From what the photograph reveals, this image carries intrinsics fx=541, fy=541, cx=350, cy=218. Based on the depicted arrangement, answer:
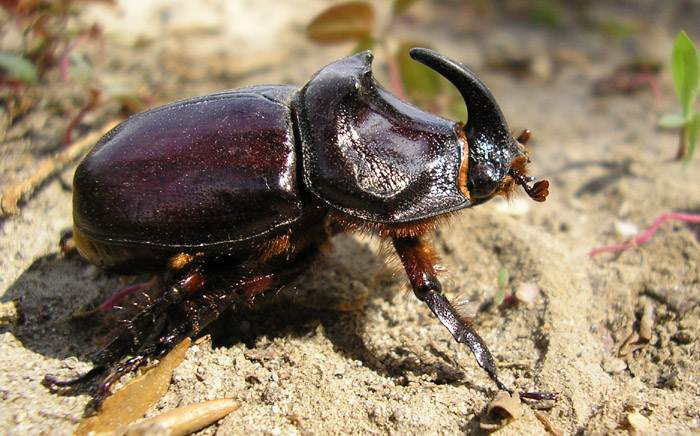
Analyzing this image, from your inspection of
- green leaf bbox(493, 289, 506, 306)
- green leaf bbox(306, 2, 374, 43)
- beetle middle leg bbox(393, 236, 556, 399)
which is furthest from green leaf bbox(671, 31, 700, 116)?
green leaf bbox(306, 2, 374, 43)

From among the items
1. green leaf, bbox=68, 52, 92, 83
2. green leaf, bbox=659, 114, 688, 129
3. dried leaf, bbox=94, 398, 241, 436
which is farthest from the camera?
green leaf, bbox=68, 52, 92, 83

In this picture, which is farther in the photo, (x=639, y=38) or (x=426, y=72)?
(x=639, y=38)

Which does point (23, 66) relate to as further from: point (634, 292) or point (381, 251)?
point (634, 292)

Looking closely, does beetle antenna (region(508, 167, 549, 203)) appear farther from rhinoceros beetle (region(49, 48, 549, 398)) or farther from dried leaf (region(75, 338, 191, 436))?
dried leaf (region(75, 338, 191, 436))

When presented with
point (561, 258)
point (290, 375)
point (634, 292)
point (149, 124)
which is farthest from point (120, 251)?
point (634, 292)

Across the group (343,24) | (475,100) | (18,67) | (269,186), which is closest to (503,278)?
(475,100)

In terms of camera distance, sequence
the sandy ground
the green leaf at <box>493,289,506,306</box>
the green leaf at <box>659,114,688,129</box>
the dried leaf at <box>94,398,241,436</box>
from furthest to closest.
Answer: the green leaf at <box>659,114,688,129</box>, the green leaf at <box>493,289,506,306</box>, the sandy ground, the dried leaf at <box>94,398,241,436</box>
